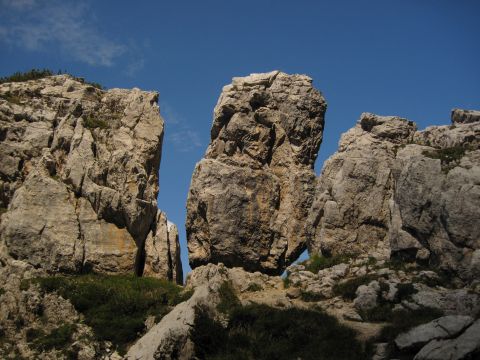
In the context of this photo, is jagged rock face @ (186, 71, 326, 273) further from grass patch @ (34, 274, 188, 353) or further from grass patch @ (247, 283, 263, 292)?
grass patch @ (34, 274, 188, 353)

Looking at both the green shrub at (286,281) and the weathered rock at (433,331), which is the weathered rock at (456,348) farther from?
the green shrub at (286,281)

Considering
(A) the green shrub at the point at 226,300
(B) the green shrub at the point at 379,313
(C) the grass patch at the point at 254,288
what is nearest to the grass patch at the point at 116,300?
(C) the grass patch at the point at 254,288

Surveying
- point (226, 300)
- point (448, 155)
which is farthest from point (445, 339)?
point (448, 155)

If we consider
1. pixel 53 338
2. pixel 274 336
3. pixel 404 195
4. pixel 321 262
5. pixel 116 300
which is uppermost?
pixel 404 195

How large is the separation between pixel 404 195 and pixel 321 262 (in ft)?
23.6

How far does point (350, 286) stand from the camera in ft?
128

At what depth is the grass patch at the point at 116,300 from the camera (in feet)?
129

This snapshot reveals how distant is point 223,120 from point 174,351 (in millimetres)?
24452

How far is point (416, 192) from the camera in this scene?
41.1 m

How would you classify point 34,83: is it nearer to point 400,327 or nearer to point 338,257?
point 338,257

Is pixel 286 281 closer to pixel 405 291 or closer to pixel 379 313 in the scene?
pixel 405 291

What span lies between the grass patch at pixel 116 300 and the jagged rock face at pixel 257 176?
621 cm

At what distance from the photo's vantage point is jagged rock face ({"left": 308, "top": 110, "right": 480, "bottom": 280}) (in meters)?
38.0

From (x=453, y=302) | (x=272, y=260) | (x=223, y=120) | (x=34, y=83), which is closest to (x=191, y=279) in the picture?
(x=272, y=260)
